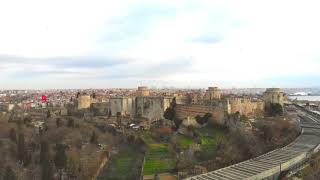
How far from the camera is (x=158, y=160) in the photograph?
67.3ft

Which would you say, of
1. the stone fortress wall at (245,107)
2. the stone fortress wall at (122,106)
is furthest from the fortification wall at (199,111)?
the stone fortress wall at (122,106)

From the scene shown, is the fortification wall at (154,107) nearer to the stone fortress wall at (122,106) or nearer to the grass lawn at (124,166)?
the stone fortress wall at (122,106)

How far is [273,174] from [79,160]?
898 centimetres

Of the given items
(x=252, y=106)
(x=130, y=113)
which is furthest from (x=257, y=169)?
(x=130, y=113)

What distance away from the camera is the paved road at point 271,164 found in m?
15.2

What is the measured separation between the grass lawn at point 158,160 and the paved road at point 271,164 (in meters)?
3.26

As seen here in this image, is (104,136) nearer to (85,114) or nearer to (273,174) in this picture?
(273,174)

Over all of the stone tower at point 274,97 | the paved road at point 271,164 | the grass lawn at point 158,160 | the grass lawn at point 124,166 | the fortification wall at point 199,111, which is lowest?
the grass lawn at point 124,166

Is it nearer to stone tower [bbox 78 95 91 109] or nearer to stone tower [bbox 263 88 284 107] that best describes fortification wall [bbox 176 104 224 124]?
stone tower [bbox 263 88 284 107]

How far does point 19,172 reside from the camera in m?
17.4

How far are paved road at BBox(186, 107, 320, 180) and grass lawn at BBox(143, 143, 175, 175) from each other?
3.26m

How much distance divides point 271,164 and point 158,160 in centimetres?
573

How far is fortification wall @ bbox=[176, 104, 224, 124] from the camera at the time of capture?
3009 centimetres

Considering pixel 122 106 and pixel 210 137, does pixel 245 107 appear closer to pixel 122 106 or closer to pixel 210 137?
pixel 210 137
